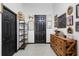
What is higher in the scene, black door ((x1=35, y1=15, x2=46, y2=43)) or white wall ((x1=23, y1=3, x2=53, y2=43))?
white wall ((x1=23, y1=3, x2=53, y2=43))

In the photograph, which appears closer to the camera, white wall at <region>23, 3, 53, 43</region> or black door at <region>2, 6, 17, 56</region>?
Result: black door at <region>2, 6, 17, 56</region>

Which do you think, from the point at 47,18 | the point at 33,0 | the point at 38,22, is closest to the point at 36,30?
the point at 38,22

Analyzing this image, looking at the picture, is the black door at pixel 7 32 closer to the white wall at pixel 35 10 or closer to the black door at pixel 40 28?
the white wall at pixel 35 10

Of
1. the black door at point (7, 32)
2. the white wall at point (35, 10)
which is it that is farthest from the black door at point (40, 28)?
the black door at point (7, 32)

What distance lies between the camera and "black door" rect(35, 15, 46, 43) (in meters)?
9.91

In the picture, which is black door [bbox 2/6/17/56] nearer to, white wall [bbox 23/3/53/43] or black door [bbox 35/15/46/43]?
white wall [bbox 23/3/53/43]

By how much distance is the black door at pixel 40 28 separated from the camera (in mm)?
9906

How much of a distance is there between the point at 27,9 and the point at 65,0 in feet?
26.5

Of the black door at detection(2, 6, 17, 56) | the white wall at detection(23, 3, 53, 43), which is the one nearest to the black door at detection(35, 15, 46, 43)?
the white wall at detection(23, 3, 53, 43)

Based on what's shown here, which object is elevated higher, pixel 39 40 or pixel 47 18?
pixel 47 18

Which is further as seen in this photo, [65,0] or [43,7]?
[43,7]

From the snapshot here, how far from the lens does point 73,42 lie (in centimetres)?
417

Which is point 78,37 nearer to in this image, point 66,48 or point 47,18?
point 66,48

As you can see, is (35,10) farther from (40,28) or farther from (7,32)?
(7,32)
